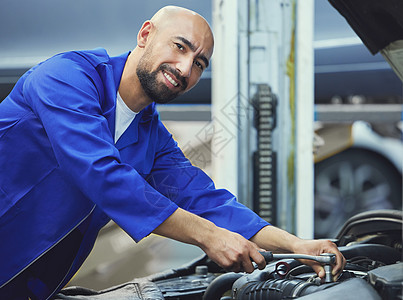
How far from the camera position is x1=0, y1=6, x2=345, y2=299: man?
912 mm

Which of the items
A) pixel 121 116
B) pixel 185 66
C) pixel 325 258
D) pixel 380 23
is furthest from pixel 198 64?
pixel 325 258

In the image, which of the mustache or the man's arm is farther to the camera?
the mustache

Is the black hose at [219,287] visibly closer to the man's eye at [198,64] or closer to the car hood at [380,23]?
the man's eye at [198,64]

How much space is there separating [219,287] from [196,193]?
224 millimetres

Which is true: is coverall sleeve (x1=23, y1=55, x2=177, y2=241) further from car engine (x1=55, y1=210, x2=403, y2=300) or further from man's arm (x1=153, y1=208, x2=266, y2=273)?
car engine (x1=55, y1=210, x2=403, y2=300)

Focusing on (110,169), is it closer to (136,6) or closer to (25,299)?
(25,299)

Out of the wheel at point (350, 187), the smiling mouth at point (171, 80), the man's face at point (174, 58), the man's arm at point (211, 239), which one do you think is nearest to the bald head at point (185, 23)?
the man's face at point (174, 58)

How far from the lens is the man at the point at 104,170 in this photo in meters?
0.91

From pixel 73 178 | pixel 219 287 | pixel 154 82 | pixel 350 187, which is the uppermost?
pixel 154 82

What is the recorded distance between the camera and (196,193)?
1.23 m

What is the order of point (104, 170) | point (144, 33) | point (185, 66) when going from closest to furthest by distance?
point (104, 170), point (185, 66), point (144, 33)

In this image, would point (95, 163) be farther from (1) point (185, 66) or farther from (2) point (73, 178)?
(1) point (185, 66)

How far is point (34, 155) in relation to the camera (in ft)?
3.46

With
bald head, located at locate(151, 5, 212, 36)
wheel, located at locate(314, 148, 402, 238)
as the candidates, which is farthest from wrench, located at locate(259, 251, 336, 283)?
wheel, located at locate(314, 148, 402, 238)
